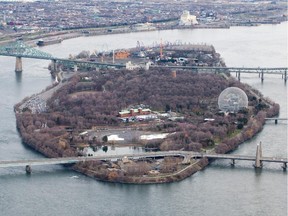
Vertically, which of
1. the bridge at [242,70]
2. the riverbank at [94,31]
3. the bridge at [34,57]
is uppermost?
the riverbank at [94,31]

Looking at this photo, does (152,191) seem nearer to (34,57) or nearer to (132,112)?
(132,112)

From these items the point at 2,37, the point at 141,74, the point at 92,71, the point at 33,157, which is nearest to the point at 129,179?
the point at 33,157

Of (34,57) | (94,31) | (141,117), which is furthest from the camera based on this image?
(94,31)

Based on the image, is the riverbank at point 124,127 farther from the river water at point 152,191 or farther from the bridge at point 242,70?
the bridge at point 242,70

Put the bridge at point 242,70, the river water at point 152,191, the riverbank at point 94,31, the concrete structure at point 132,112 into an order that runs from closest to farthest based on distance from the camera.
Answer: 1. the river water at point 152,191
2. the concrete structure at point 132,112
3. the bridge at point 242,70
4. the riverbank at point 94,31

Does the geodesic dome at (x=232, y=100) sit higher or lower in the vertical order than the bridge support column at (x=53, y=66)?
lower

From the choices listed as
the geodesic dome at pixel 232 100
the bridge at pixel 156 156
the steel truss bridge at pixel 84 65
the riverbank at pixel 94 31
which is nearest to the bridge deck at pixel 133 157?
the bridge at pixel 156 156

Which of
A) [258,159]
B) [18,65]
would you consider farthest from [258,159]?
[18,65]

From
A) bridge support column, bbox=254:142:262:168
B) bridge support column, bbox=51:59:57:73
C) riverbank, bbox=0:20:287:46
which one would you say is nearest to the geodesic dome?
bridge support column, bbox=254:142:262:168

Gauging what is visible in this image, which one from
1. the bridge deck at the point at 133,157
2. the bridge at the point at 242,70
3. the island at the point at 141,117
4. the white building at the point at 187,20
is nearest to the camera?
the bridge deck at the point at 133,157
